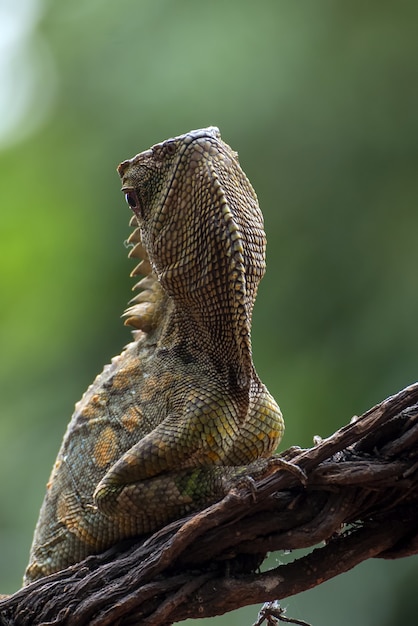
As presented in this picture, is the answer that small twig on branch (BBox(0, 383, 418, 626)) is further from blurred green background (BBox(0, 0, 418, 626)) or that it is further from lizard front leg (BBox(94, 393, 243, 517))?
blurred green background (BBox(0, 0, 418, 626))

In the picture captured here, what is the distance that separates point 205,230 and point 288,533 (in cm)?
103

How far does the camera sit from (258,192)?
228 inches

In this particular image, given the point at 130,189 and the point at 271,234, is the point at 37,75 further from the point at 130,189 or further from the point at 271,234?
the point at 130,189

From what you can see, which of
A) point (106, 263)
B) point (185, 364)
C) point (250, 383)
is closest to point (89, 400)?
point (185, 364)

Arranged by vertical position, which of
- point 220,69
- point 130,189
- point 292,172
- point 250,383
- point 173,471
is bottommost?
point 173,471

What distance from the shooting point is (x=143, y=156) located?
2811 mm

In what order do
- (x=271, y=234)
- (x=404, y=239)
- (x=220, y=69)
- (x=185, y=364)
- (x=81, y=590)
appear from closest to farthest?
1. (x=81, y=590)
2. (x=185, y=364)
3. (x=404, y=239)
4. (x=271, y=234)
5. (x=220, y=69)

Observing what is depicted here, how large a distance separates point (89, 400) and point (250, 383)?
78 centimetres

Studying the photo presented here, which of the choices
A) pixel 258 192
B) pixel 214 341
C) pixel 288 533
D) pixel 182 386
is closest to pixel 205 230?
pixel 214 341

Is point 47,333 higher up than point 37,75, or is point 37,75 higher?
point 37,75

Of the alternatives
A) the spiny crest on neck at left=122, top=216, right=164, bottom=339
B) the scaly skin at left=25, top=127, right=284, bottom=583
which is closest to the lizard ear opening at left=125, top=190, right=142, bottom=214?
the scaly skin at left=25, top=127, right=284, bottom=583

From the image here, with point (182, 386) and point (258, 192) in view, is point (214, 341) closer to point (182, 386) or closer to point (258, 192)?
point (182, 386)

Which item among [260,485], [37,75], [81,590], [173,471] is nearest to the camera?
[260,485]

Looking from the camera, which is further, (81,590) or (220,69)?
(220,69)
